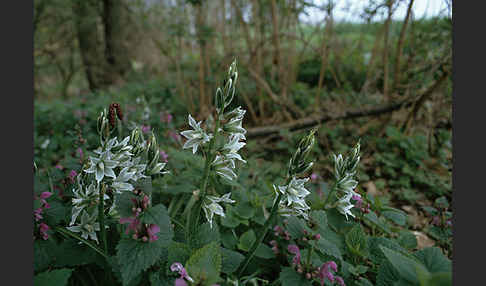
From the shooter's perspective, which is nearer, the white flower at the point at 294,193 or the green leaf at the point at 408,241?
the white flower at the point at 294,193

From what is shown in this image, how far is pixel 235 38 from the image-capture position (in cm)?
411

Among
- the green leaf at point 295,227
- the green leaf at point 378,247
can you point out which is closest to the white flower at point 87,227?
the green leaf at point 295,227

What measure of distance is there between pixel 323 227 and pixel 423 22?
10.7 ft

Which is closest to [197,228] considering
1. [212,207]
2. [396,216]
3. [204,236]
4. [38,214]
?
[204,236]

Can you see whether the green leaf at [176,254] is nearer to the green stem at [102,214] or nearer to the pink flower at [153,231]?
the pink flower at [153,231]

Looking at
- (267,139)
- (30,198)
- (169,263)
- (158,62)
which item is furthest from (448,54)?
(158,62)

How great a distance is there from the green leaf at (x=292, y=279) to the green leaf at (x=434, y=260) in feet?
1.35

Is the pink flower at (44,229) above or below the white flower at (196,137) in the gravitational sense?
below

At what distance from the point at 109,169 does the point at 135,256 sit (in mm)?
288

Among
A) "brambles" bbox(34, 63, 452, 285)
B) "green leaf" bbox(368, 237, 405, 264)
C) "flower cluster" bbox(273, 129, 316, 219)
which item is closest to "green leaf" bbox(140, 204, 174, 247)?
"brambles" bbox(34, 63, 452, 285)

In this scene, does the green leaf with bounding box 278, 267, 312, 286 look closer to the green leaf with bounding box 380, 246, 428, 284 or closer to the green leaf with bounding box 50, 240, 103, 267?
the green leaf with bounding box 380, 246, 428, 284

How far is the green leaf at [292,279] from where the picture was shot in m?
1.08

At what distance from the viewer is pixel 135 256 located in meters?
0.91

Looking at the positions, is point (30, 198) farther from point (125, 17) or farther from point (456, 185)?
point (125, 17)
